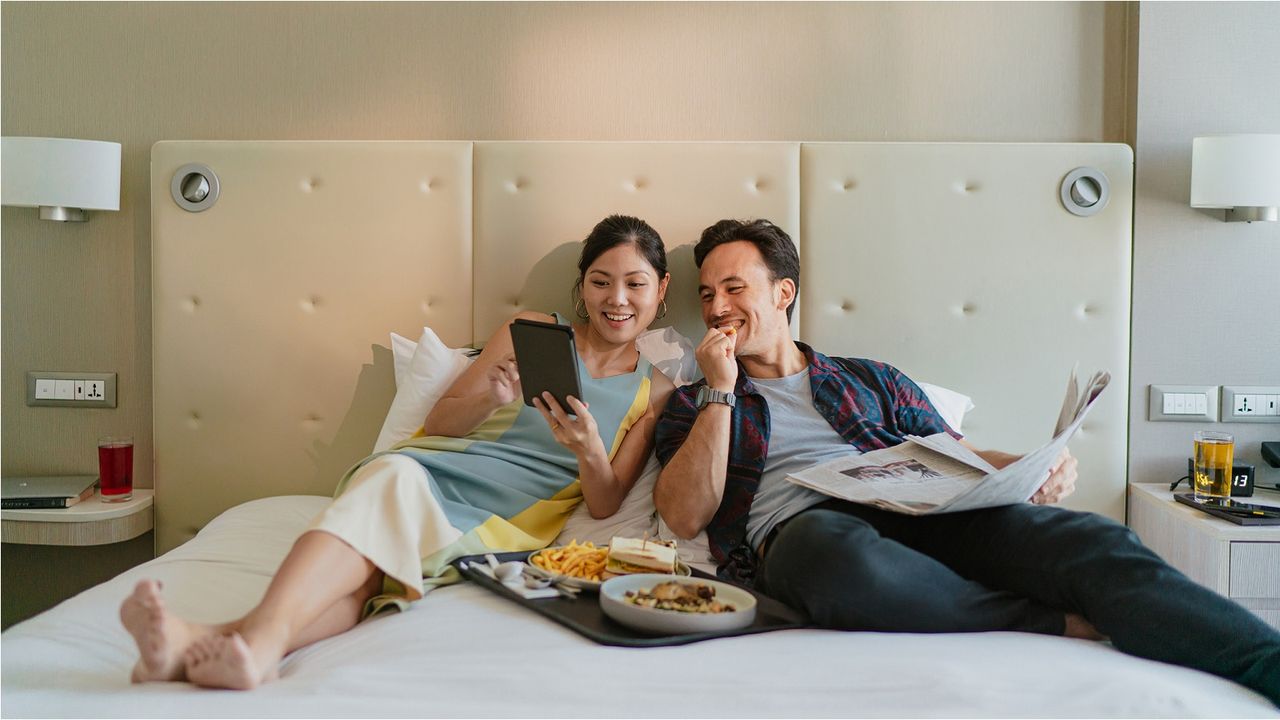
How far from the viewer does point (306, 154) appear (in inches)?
91.9

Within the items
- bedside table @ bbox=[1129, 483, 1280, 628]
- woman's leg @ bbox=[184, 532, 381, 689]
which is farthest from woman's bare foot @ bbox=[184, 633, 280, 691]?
bedside table @ bbox=[1129, 483, 1280, 628]

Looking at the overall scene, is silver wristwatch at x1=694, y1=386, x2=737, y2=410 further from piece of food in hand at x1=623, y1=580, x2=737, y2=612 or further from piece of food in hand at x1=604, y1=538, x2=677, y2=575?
piece of food in hand at x1=623, y1=580, x2=737, y2=612

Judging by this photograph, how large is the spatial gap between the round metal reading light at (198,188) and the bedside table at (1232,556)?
242 centimetres

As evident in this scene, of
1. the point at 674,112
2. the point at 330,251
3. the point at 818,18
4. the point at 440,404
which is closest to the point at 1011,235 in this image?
the point at 818,18

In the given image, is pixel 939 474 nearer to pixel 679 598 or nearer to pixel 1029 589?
pixel 1029 589

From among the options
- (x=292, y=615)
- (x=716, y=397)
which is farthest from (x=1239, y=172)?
(x=292, y=615)

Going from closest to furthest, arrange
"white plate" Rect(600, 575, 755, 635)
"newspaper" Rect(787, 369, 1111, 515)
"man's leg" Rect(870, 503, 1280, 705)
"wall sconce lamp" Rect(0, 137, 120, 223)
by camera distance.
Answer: "man's leg" Rect(870, 503, 1280, 705) → "white plate" Rect(600, 575, 755, 635) → "newspaper" Rect(787, 369, 1111, 515) → "wall sconce lamp" Rect(0, 137, 120, 223)

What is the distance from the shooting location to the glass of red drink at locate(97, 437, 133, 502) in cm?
229

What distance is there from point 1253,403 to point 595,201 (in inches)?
67.4

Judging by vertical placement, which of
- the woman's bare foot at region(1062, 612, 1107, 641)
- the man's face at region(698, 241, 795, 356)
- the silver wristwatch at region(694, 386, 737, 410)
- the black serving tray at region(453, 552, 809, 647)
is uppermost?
the man's face at region(698, 241, 795, 356)

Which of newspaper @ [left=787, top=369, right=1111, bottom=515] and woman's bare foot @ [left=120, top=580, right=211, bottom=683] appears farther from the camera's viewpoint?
newspaper @ [left=787, top=369, right=1111, bottom=515]

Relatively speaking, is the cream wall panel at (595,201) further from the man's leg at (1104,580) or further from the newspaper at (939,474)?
the man's leg at (1104,580)

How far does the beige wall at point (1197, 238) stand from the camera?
2.28 metres

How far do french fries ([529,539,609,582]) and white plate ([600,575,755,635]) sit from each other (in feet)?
0.40
